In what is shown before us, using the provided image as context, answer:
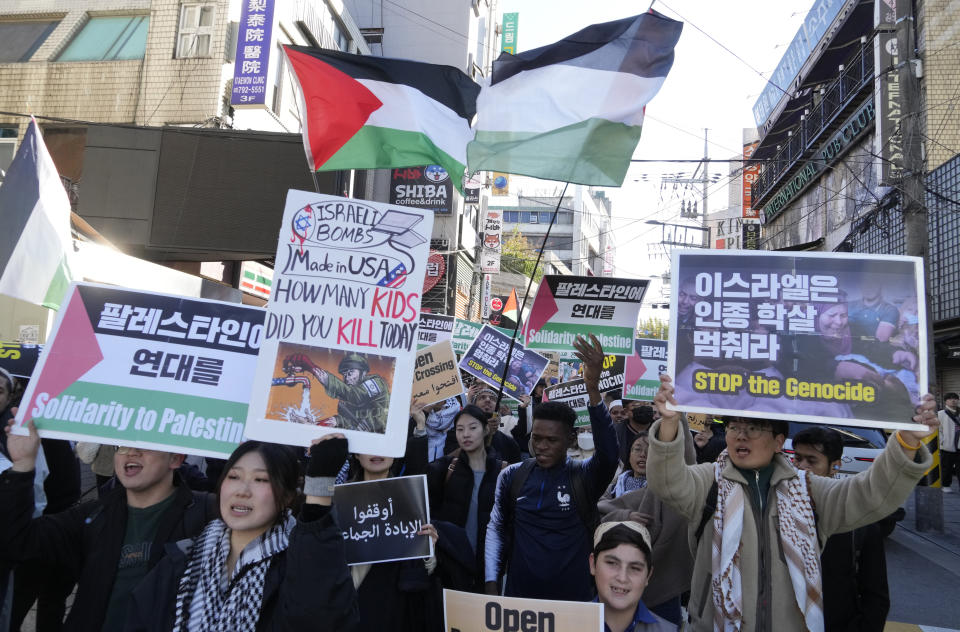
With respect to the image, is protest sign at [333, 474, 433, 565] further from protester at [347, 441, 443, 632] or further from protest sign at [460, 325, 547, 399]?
protest sign at [460, 325, 547, 399]

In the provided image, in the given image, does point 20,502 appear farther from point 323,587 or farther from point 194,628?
point 323,587

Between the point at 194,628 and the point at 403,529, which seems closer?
the point at 194,628

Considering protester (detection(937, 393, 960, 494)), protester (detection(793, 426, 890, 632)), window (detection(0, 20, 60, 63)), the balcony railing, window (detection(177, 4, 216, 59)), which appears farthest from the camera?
the balcony railing

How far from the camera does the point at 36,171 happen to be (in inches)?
160

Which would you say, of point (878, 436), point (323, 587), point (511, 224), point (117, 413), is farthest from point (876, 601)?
point (511, 224)

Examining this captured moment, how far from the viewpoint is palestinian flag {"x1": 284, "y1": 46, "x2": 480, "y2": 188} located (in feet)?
17.3

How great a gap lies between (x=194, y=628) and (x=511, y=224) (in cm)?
8250

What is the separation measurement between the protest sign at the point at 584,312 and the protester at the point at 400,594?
292cm

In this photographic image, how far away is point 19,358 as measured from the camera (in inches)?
220

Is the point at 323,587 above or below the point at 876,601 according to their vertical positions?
above

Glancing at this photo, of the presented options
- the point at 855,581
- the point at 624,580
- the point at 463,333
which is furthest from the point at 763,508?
the point at 463,333

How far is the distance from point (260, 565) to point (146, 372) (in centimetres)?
119

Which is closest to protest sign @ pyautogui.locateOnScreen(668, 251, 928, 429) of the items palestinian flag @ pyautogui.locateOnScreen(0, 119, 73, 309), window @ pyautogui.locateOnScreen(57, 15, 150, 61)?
palestinian flag @ pyautogui.locateOnScreen(0, 119, 73, 309)

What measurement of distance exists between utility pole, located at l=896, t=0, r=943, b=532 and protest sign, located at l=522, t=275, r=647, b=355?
21.2 feet
